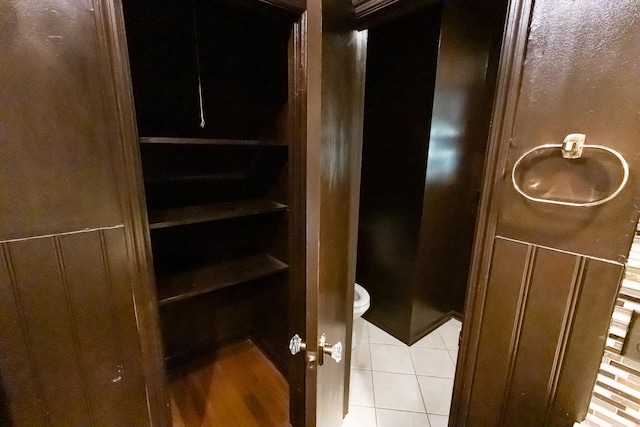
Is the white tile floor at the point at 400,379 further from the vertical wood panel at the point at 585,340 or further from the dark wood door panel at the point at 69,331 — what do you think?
the dark wood door panel at the point at 69,331

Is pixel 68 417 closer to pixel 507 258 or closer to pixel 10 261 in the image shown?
pixel 10 261

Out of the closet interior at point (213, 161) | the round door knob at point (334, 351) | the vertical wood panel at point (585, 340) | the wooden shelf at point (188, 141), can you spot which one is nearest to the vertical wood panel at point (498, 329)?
the vertical wood panel at point (585, 340)

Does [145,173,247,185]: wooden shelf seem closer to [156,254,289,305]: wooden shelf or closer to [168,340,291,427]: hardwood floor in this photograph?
[156,254,289,305]: wooden shelf

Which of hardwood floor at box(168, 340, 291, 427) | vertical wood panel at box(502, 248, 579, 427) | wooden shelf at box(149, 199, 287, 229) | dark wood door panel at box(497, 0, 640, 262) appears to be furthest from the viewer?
hardwood floor at box(168, 340, 291, 427)

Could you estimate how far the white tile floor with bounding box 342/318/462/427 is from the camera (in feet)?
5.21

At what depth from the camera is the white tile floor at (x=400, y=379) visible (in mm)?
1588

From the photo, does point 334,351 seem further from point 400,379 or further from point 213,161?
point 400,379

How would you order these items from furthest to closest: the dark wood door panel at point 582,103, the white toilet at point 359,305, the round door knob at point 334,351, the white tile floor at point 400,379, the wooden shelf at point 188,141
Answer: the white toilet at point 359,305
the white tile floor at point 400,379
the wooden shelf at point 188,141
the round door knob at point 334,351
the dark wood door panel at point 582,103

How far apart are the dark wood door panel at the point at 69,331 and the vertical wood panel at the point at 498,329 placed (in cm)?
111

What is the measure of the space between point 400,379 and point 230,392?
1127 millimetres

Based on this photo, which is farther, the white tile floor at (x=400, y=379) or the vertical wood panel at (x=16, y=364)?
the white tile floor at (x=400, y=379)

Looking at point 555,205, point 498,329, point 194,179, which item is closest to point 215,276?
point 194,179

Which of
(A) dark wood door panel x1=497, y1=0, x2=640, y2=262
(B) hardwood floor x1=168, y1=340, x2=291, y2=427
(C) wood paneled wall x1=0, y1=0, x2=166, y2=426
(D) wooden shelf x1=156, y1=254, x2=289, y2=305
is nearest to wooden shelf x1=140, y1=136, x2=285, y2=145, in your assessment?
(C) wood paneled wall x1=0, y1=0, x2=166, y2=426

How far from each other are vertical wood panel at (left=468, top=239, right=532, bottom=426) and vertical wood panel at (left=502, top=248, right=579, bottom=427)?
0.03 m
